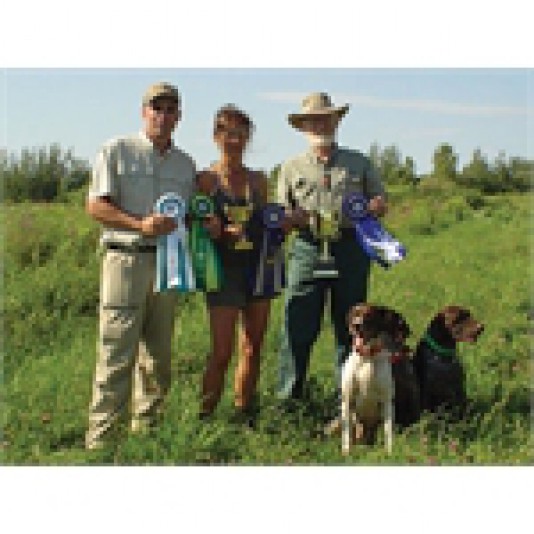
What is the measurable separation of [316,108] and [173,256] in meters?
1.13

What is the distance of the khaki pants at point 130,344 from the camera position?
14.1 feet

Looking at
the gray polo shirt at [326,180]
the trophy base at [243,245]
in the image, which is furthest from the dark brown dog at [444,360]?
the trophy base at [243,245]

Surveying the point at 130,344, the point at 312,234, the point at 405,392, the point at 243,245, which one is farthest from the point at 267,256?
the point at 405,392

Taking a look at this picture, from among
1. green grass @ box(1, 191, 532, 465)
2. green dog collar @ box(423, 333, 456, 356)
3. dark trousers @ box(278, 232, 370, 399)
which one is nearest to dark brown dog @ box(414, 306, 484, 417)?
green dog collar @ box(423, 333, 456, 356)

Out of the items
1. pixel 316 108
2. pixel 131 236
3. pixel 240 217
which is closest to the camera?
pixel 131 236

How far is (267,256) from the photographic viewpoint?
14.8 feet

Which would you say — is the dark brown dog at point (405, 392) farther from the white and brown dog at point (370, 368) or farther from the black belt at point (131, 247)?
the black belt at point (131, 247)

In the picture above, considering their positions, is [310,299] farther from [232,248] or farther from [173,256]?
[173,256]

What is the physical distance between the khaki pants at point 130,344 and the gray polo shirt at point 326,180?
0.86 meters

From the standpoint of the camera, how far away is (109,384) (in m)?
4.41

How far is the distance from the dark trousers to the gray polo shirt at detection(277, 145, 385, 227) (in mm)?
199

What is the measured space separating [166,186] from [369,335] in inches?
49.4

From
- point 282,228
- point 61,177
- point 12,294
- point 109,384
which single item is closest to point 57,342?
point 12,294

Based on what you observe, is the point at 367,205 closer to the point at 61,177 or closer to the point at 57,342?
the point at 57,342
